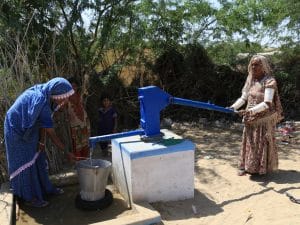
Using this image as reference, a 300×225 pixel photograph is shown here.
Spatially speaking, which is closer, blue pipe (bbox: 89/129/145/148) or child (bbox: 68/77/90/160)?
blue pipe (bbox: 89/129/145/148)

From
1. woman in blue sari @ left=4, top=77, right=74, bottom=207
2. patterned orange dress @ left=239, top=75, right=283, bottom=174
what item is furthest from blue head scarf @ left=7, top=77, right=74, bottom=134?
A: patterned orange dress @ left=239, top=75, right=283, bottom=174

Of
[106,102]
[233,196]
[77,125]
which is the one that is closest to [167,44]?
[106,102]

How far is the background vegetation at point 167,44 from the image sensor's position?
7789 mm

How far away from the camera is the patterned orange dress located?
519 cm

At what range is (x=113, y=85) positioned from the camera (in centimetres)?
877

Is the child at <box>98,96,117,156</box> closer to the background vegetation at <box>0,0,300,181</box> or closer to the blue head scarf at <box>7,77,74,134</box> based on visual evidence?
the background vegetation at <box>0,0,300,181</box>

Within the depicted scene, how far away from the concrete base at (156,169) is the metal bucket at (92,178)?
0.29 metres

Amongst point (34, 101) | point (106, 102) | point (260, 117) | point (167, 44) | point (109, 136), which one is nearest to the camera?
point (34, 101)

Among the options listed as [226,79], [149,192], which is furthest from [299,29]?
[149,192]

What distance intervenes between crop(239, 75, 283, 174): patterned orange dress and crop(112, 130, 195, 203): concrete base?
1108mm

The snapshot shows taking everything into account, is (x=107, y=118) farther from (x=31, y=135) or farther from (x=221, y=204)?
(x=221, y=204)

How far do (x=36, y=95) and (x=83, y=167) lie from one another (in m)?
0.87

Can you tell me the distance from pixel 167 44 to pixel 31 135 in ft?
18.8

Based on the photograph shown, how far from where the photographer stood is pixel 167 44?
941 centimetres
